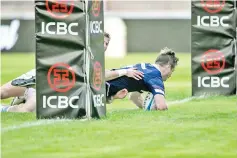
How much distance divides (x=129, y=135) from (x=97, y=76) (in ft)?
5.44

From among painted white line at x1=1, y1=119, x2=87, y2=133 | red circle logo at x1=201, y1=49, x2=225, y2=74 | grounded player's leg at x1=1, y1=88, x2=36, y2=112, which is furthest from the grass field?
red circle logo at x1=201, y1=49, x2=225, y2=74

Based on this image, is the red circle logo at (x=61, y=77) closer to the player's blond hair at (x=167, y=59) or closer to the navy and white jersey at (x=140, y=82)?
the navy and white jersey at (x=140, y=82)

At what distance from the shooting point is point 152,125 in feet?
34.9

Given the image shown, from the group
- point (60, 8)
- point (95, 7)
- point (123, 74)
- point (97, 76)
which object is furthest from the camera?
point (123, 74)

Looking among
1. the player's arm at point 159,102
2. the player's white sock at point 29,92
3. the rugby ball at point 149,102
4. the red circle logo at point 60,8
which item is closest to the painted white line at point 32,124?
the red circle logo at point 60,8

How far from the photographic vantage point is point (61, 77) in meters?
10.9

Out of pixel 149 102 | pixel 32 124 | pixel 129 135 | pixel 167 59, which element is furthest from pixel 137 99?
pixel 129 135

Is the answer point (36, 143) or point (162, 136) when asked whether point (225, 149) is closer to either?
point (162, 136)

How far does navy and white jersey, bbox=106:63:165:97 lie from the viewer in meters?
12.4

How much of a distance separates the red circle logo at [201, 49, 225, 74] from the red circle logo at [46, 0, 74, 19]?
5.20 metres

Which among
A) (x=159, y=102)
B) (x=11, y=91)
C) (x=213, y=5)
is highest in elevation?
(x=213, y=5)

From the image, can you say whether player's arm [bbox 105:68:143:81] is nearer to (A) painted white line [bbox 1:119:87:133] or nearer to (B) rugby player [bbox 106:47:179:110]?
(B) rugby player [bbox 106:47:179:110]

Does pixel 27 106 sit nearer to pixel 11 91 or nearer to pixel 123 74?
pixel 11 91

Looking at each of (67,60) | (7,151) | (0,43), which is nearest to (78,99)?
(67,60)
